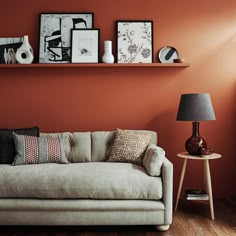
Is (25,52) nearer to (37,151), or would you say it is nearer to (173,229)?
(37,151)

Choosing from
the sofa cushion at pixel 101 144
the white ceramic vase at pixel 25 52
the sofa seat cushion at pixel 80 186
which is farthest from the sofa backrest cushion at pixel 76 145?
the white ceramic vase at pixel 25 52

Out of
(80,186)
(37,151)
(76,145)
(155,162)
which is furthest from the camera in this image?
(76,145)

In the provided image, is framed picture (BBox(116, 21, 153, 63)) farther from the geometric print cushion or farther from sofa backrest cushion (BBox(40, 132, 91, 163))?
the geometric print cushion

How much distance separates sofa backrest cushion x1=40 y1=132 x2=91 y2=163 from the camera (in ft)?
11.3

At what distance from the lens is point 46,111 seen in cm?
389

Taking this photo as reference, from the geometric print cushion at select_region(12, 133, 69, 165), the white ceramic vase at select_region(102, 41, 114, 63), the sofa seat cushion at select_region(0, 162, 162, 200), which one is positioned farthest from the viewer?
the white ceramic vase at select_region(102, 41, 114, 63)

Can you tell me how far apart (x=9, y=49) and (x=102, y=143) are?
5.07ft

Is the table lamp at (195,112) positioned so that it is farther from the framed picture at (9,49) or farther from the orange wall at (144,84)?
the framed picture at (9,49)

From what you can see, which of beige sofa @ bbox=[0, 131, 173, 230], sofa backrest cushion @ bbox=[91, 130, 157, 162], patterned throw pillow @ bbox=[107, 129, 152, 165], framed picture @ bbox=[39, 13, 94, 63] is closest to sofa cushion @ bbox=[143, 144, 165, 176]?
beige sofa @ bbox=[0, 131, 173, 230]

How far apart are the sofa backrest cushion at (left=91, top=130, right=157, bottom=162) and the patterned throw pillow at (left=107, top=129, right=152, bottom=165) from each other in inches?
5.0

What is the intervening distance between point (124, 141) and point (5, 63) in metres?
1.67

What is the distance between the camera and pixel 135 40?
3.80 meters

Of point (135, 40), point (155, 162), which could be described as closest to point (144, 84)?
point (135, 40)

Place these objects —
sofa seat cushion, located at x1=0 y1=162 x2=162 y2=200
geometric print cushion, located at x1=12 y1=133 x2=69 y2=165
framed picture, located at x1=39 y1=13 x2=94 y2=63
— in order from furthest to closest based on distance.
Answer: framed picture, located at x1=39 y1=13 x2=94 y2=63
geometric print cushion, located at x1=12 y1=133 x2=69 y2=165
sofa seat cushion, located at x1=0 y1=162 x2=162 y2=200
